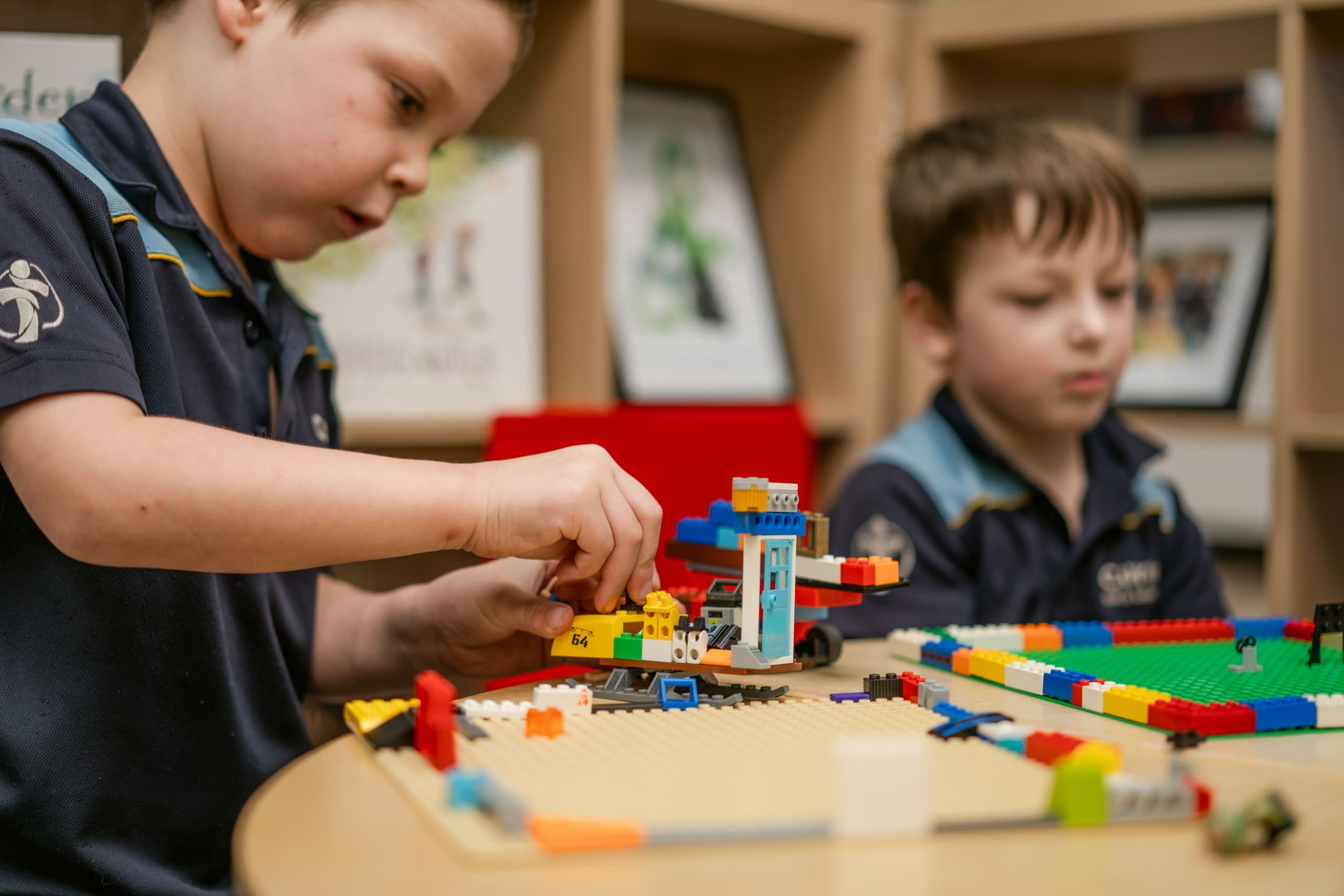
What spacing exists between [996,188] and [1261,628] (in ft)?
2.17

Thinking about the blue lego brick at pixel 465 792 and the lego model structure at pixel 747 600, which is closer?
the blue lego brick at pixel 465 792

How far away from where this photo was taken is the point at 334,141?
870 millimetres

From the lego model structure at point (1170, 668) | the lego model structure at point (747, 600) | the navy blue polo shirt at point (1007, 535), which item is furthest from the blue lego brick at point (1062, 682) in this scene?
the navy blue polo shirt at point (1007, 535)

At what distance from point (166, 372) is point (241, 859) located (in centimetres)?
44

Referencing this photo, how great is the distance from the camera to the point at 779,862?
42cm

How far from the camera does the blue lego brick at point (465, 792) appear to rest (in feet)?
1.53

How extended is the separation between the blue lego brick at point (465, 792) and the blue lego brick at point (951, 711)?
26 centimetres

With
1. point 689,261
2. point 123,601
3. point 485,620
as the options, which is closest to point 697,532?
point 485,620

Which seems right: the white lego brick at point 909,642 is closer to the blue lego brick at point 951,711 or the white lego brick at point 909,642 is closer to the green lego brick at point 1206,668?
the green lego brick at point 1206,668

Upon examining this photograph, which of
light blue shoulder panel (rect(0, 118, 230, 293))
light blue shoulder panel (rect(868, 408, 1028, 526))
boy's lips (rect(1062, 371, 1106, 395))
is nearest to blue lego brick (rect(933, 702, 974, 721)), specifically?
light blue shoulder panel (rect(0, 118, 230, 293))

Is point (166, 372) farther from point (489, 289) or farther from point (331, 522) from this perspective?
point (489, 289)

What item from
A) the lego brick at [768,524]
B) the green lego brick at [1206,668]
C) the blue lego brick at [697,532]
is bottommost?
the green lego brick at [1206,668]

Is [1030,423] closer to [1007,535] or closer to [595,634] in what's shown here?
[1007,535]

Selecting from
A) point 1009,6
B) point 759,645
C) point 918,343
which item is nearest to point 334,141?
point 759,645
